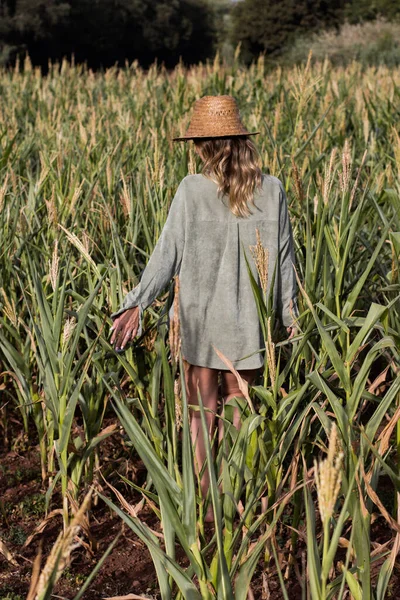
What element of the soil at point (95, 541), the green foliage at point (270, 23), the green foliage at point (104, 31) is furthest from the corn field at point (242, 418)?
the green foliage at point (270, 23)

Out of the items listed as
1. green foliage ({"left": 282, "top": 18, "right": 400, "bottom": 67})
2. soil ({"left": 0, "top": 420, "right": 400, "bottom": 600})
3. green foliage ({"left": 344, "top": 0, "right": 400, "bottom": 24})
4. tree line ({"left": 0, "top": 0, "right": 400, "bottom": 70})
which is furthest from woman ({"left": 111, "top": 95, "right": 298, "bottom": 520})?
green foliage ({"left": 344, "top": 0, "right": 400, "bottom": 24})

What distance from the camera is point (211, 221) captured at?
2.30 meters

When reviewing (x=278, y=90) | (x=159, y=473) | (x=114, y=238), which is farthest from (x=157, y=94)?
(x=159, y=473)

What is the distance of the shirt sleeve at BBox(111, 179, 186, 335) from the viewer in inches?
90.0

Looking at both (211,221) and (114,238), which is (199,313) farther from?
(114,238)

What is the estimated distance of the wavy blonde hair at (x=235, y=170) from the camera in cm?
223

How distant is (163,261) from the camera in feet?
7.60

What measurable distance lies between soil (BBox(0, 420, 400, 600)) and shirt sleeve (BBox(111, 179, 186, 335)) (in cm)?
65

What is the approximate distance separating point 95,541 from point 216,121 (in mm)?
1338

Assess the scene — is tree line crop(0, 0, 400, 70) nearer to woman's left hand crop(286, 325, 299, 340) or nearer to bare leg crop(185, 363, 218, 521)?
bare leg crop(185, 363, 218, 521)

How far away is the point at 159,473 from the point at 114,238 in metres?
1.20

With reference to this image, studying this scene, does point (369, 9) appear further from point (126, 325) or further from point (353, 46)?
point (126, 325)

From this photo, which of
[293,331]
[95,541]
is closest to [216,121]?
[293,331]

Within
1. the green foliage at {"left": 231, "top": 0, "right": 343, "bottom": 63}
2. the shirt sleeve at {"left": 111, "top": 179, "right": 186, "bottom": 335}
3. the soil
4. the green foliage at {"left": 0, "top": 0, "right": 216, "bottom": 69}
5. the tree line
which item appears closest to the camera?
the soil
